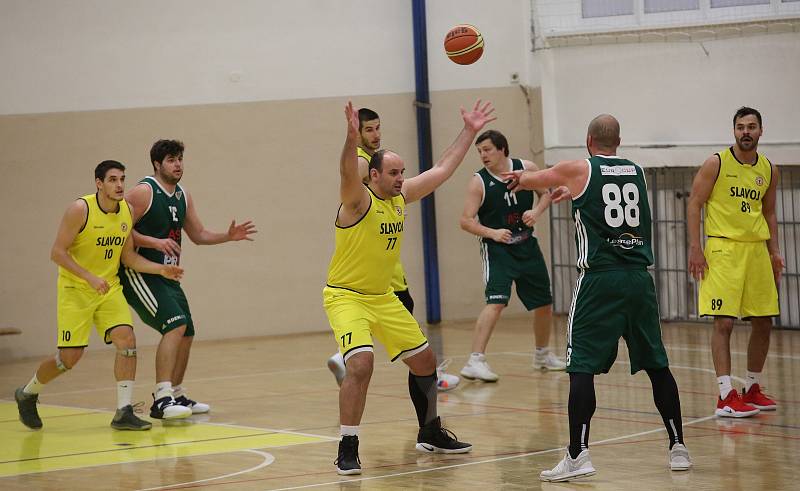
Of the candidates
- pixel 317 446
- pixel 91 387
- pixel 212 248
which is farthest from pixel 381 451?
pixel 212 248

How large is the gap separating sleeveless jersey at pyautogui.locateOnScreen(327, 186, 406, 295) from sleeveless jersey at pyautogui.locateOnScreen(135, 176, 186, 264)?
8.08 ft

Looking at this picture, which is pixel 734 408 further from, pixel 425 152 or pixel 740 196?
pixel 425 152

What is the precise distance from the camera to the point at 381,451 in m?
7.55

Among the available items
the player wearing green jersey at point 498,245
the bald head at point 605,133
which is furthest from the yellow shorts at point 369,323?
the player wearing green jersey at point 498,245

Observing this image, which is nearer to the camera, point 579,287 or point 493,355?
point 579,287

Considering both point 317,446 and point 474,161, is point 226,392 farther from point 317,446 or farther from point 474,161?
point 474,161

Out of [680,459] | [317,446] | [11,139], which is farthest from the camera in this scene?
[11,139]

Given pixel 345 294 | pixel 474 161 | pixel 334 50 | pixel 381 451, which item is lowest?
pixel 381 451

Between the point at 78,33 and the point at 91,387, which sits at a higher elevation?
the point at 78,33

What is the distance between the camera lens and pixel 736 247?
27.8 ft

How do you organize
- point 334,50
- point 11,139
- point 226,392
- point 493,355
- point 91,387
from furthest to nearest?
point 334,50 < point 11,139 < point 493,355 < point 91,387 < point 226,392

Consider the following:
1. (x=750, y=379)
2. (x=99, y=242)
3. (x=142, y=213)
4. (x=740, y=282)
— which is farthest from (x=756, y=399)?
(x=99, y=242)

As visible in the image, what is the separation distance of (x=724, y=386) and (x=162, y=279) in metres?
4.22

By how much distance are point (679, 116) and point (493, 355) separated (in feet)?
13.4
